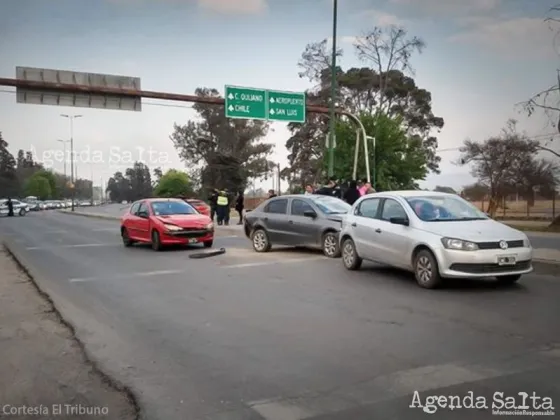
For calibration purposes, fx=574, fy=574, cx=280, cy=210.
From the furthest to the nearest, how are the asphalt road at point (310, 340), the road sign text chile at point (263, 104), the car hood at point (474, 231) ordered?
the road sign text chile at point (263, 104)
the car hood at point (474, 231)
the asphalt road at point (310, 340)

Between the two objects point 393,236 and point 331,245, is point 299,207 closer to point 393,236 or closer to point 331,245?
point 331,245

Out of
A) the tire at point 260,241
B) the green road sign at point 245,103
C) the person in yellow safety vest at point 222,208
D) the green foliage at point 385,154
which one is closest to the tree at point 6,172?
the green foliage at point 385,154

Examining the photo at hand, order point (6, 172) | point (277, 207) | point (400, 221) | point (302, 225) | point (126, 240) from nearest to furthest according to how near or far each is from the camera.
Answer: point (400, 221), point (302, 225), point (277, 207), point (126, 240), point (6, 172)

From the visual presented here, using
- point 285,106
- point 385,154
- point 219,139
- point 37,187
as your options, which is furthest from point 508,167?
point 37,187

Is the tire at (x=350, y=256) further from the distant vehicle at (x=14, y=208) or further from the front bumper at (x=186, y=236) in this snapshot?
the distant vehicle at (x=14, y=208)

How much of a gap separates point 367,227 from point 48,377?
7017mm

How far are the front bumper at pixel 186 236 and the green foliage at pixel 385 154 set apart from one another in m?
22.0

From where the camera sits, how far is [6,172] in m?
113

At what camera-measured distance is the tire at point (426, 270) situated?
358 inches

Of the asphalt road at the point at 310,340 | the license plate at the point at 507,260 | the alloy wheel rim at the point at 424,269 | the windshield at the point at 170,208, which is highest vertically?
the windshield at the point at 170,208

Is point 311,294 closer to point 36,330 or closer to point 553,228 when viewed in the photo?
point 36,330

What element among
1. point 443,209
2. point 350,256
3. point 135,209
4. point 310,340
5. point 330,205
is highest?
point 443,209

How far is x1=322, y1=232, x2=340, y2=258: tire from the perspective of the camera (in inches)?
540

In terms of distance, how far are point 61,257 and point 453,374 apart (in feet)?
41.6
